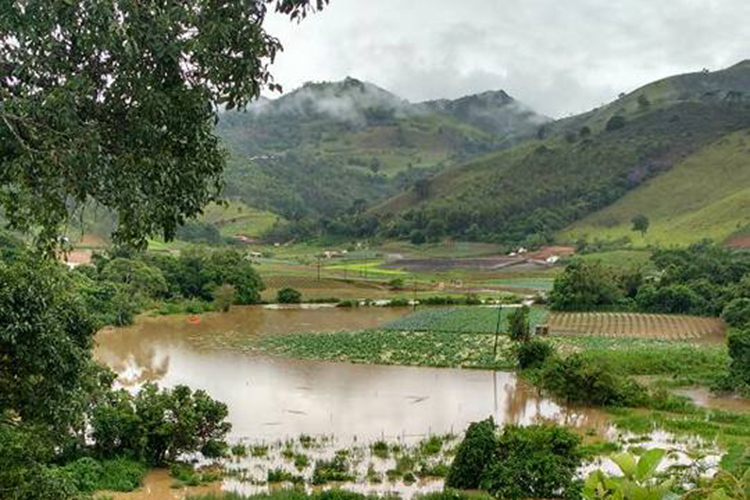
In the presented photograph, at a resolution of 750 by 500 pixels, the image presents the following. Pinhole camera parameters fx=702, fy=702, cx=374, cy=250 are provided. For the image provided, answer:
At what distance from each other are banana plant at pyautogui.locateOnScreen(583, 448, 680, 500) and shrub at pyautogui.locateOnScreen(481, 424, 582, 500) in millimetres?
17661

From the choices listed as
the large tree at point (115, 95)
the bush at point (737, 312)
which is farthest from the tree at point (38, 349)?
the bush at point (737, 312)

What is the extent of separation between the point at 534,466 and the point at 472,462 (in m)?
1.77

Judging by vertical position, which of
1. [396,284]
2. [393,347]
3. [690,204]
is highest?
[690,204]

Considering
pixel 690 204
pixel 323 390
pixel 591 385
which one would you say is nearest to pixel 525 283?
pixel 690 204

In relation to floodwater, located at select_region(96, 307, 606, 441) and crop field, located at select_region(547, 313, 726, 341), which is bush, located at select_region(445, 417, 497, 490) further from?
crop field, located at select_region(547, 313, 726, 341)

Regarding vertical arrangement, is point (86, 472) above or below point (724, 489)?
below

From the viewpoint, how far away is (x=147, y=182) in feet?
19.8

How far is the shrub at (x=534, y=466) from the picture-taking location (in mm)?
19500

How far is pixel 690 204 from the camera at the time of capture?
376ft

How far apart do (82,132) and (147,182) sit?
0.76 m

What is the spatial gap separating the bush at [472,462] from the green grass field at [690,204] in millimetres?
84239

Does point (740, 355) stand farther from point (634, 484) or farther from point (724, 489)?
point (634, 484)

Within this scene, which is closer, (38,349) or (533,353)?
(38,349)

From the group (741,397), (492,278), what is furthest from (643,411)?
(492,278)
